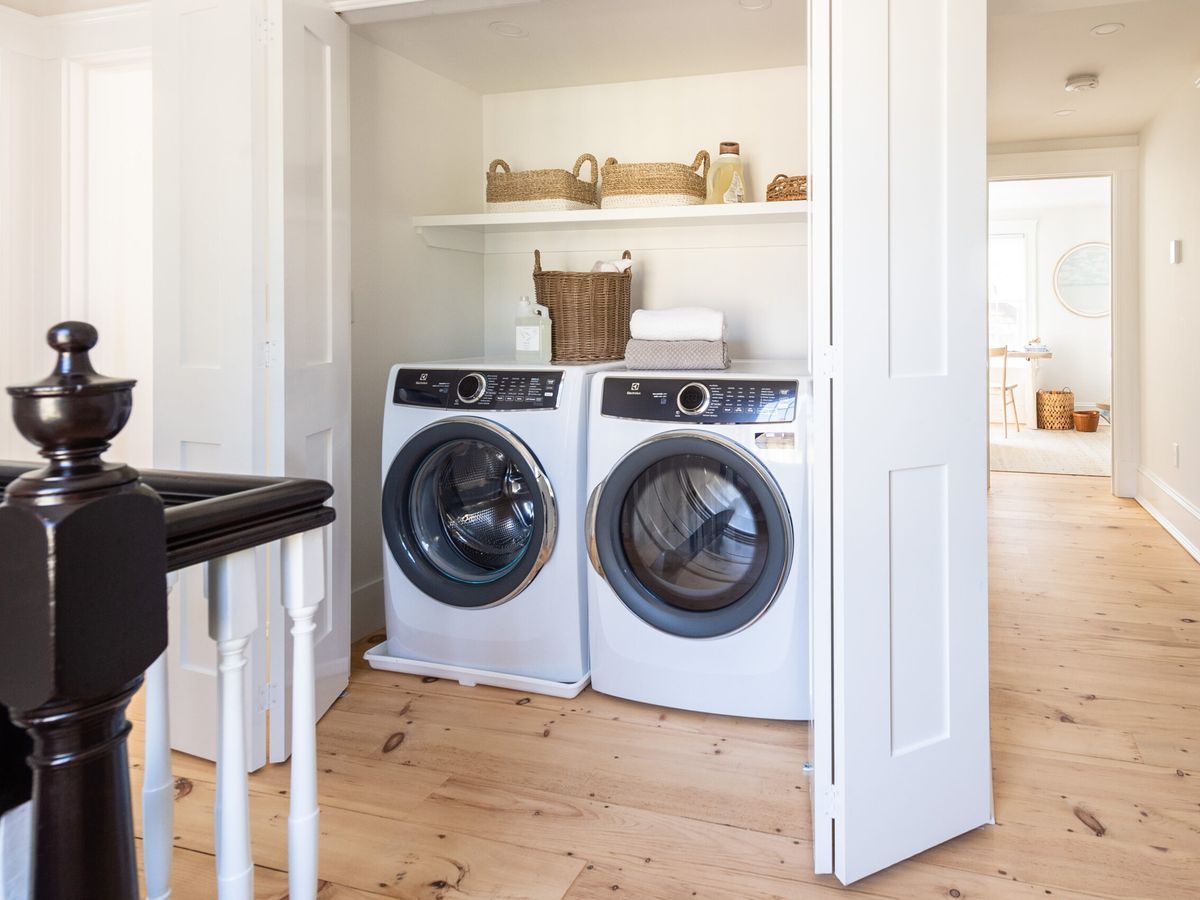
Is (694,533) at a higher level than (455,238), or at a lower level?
lower

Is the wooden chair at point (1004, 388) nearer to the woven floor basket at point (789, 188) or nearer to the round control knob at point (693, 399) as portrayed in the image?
the woven floor basket at point (789, 188)

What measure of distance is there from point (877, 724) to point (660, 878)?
1.63ft

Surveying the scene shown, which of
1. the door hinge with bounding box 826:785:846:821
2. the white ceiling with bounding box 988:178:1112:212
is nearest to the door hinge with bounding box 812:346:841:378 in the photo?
the door hinge with bounding box 826:785:846:821

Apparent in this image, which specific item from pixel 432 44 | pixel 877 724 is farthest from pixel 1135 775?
pixel 432 44

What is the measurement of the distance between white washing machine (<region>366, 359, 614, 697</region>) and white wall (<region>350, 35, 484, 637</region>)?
36 centimetres

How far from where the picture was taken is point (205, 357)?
219cm

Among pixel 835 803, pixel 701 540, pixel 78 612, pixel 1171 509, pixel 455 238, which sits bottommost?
pixel 835 803

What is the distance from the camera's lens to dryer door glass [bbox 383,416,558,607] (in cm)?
262

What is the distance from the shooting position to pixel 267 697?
84.7 inches

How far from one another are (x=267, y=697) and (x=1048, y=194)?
9094 mm

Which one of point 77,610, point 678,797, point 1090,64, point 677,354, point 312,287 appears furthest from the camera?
point 1090,64

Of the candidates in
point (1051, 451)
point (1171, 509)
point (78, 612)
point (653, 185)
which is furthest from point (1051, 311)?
point (78, 612)

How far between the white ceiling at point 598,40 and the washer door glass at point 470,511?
4.05ft

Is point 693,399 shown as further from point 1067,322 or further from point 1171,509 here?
point 1067,322
